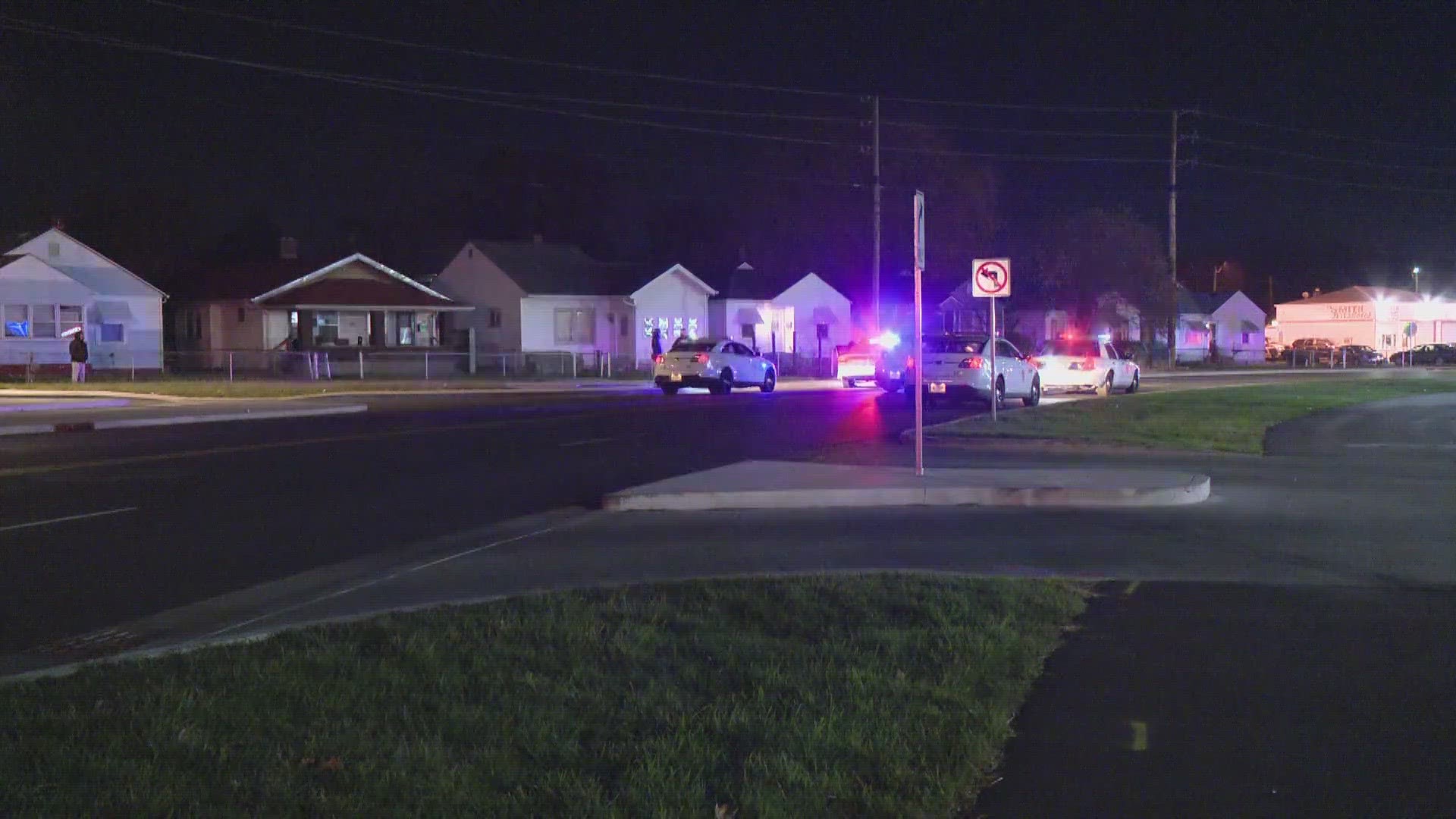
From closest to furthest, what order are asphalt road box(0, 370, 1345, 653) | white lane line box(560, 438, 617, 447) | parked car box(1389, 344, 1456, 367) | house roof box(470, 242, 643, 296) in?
asphalt road box(0, 370, 1345, 653)
white lane line box(560, 438, 617, 447)
house roof box(470, 242, 643, 296)
parked car box(1389, 344, 1456, 367)

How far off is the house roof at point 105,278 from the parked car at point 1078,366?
114ft

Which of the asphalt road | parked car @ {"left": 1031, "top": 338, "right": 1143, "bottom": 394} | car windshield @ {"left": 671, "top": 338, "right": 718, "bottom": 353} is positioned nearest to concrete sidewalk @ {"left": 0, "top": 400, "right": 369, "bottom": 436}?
the asphalt road

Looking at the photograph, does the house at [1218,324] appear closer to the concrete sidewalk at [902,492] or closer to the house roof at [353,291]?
the house roof at [353,291]

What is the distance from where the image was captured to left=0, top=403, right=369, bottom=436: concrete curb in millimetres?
26000

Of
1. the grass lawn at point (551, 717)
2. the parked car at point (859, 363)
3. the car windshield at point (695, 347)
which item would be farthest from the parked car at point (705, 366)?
the grass lawn at point (551, 717)

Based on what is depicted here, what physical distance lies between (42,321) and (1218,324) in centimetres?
7563

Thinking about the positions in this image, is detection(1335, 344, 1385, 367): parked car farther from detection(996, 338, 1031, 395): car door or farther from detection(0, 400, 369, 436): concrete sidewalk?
detection(0, 400, 369, 436): concrete sidewalk

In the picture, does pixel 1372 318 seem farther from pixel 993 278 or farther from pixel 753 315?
pixel 993 278

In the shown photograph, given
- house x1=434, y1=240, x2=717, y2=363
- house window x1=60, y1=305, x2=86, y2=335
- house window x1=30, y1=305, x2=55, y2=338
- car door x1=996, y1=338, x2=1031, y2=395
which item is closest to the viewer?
car door x1=996, y1=338, x2=1031, y2=395

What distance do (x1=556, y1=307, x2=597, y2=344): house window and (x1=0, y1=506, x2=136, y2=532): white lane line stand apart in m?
46.1

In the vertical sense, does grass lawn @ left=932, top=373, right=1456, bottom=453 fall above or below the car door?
below

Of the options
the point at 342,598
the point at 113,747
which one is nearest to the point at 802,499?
the point at 342,598

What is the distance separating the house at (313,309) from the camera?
5594 centimetres

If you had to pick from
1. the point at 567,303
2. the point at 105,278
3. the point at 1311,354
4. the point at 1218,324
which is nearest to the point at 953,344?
the point at 567,303
